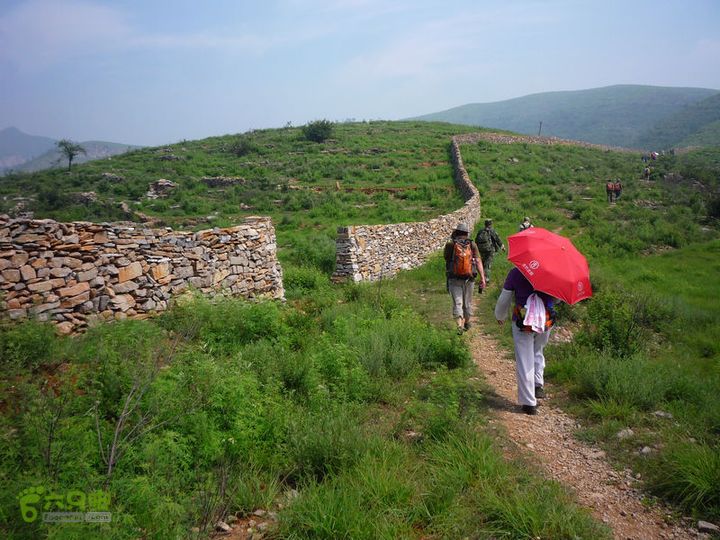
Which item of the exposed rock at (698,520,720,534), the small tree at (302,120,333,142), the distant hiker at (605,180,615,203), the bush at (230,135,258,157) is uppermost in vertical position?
the small tree at (302,120,333,142)

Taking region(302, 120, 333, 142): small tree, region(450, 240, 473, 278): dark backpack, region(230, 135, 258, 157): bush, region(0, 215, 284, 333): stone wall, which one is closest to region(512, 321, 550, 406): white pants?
region(450, 240, 473, 278): dark backpack

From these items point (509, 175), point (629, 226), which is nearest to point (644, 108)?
point (509, 175)

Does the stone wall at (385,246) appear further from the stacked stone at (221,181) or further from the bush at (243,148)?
the bush at (243,148)

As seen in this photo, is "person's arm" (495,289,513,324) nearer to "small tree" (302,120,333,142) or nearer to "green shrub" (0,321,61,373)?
"green shrub" (0,321,61,373)

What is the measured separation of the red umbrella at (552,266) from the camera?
4574 millimetres

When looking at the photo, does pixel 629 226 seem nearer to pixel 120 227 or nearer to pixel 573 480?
pixel 573 480

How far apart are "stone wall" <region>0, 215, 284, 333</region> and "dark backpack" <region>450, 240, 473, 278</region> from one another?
4.37m

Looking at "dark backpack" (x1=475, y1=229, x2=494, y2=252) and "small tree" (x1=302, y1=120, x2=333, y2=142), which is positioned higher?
"small tree" (x1=302, y1=120, x2=333, y2=142)

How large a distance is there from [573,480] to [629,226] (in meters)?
18.7

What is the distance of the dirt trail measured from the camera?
3176 mm

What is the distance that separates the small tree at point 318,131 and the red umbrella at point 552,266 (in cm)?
4619

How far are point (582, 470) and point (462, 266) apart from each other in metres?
3.86

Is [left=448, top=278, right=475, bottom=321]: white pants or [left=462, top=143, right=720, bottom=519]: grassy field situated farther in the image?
[left=448, top=278, right=475, bottom=321]: white pants

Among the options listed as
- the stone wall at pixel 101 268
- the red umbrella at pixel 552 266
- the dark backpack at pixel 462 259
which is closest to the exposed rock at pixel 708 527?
the red umbrella at pixel 552 266
